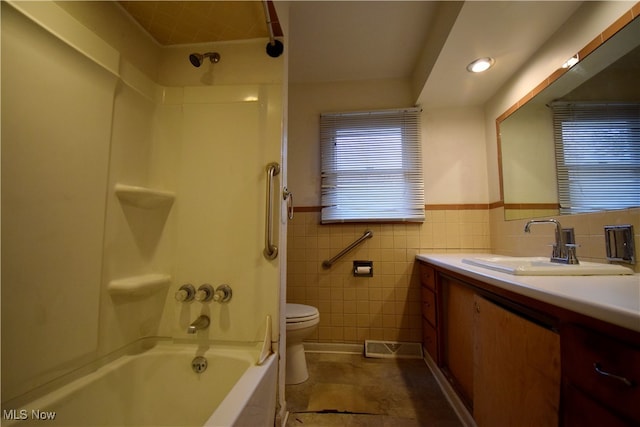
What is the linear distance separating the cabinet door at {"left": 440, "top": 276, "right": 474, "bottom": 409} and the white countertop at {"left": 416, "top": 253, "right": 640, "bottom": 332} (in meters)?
0.35

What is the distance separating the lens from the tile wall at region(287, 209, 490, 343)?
2088mm

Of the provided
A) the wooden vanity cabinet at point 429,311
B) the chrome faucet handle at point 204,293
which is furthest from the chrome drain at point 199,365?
the wooden vanity cabinet at point 429,311

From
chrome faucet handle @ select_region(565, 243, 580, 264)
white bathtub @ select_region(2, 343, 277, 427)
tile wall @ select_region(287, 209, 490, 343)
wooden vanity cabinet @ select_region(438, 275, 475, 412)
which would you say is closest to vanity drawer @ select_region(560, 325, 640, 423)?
wooden vanity cabinet @ select_region(438, 275, 475, 412)

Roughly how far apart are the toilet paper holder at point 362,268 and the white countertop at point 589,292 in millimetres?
1120

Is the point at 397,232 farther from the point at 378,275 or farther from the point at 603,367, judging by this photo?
the point at 603,367

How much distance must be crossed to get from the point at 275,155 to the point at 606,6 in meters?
1.65

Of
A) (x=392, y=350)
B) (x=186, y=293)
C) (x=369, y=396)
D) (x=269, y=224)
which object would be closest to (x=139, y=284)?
(x=186, y=293)

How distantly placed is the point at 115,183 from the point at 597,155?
226 cm

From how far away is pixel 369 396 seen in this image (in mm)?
1508

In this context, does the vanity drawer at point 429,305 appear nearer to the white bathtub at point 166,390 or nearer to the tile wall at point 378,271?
the tile wall at point 378,271

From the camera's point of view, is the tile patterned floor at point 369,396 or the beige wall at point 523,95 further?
the tile patterned floor at point 369,396

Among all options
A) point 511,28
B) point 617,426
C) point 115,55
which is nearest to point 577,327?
point 617,426

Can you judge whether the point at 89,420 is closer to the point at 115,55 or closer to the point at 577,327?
the point at 115,55

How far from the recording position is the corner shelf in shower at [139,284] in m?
1.07
